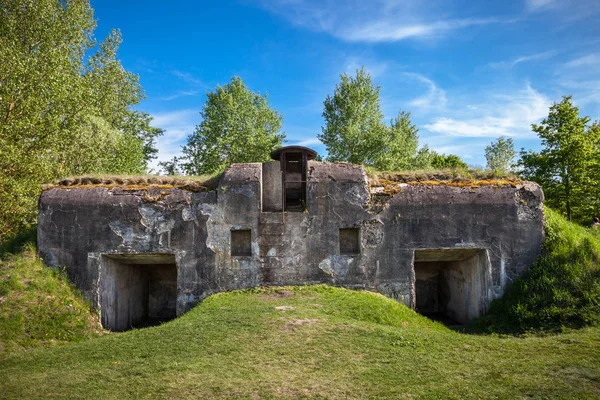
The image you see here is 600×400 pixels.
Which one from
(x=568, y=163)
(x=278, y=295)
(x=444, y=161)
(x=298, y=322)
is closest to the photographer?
(x=298, y=322)

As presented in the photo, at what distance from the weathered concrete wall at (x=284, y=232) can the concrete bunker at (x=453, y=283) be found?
0.95 feet

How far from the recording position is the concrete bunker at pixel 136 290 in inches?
481

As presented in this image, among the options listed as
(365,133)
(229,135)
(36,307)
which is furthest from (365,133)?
(36,307)

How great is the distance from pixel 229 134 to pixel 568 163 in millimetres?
19893

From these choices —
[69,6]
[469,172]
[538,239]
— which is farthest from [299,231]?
[69,6]

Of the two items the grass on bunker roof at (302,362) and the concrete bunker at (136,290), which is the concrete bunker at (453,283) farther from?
the concrete bunker at (136,290)

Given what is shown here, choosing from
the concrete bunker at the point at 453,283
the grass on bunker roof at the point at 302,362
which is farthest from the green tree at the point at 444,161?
the grass on bunker roof at the point at 302,362

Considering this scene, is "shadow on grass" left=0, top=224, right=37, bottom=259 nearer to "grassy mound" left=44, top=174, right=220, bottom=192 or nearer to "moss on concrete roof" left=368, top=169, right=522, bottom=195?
"grassy mound" left=44, top=174, right=220, bottom=192

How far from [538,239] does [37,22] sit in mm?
20944

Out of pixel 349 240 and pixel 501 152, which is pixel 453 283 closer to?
pixel 349 240

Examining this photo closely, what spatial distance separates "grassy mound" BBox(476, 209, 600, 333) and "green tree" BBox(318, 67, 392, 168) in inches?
689

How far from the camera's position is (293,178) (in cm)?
1362

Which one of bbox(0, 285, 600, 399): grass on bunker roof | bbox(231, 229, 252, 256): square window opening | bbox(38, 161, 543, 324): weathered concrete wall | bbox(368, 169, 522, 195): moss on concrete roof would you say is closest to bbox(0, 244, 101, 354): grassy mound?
bbox(38, 161, 543, 324): weathered concrete wall

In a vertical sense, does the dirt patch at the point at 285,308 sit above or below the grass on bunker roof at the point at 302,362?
above
